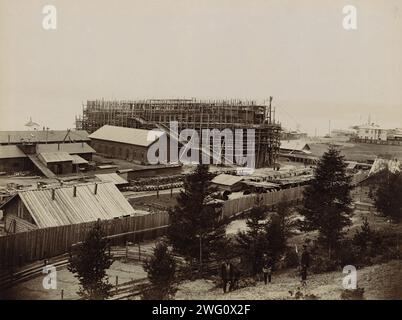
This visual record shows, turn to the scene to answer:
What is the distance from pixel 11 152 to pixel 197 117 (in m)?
20.3

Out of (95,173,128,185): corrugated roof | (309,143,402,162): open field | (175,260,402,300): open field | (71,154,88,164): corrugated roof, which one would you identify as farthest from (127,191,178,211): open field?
(309,143,402,162): open field

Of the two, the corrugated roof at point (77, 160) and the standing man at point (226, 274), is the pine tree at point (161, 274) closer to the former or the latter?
the standing man at point (226, 274)

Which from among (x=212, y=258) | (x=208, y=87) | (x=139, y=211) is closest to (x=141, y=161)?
(x=139, y=211)

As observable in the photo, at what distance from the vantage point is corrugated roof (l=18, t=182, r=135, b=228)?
1803 centimetres

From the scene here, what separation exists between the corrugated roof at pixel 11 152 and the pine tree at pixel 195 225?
13183mm

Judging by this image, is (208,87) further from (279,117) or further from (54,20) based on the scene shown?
(279,117)

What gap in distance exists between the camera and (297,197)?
27422 mm

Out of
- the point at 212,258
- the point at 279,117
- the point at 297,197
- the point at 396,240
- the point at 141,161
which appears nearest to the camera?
the point at 212,258

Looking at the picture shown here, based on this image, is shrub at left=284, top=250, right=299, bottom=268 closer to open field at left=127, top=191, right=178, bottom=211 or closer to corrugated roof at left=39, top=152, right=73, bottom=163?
open field at left=127, top=191, right=178, bottom=211

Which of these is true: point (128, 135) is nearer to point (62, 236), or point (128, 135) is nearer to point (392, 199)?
point (62, 236)

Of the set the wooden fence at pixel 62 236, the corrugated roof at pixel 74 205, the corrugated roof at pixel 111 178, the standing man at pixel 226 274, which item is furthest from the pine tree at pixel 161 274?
the corrugated roof at pixel 111 178

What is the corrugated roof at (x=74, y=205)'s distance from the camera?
18.0 meters

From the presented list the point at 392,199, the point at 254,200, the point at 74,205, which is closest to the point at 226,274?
the point at 74,205
